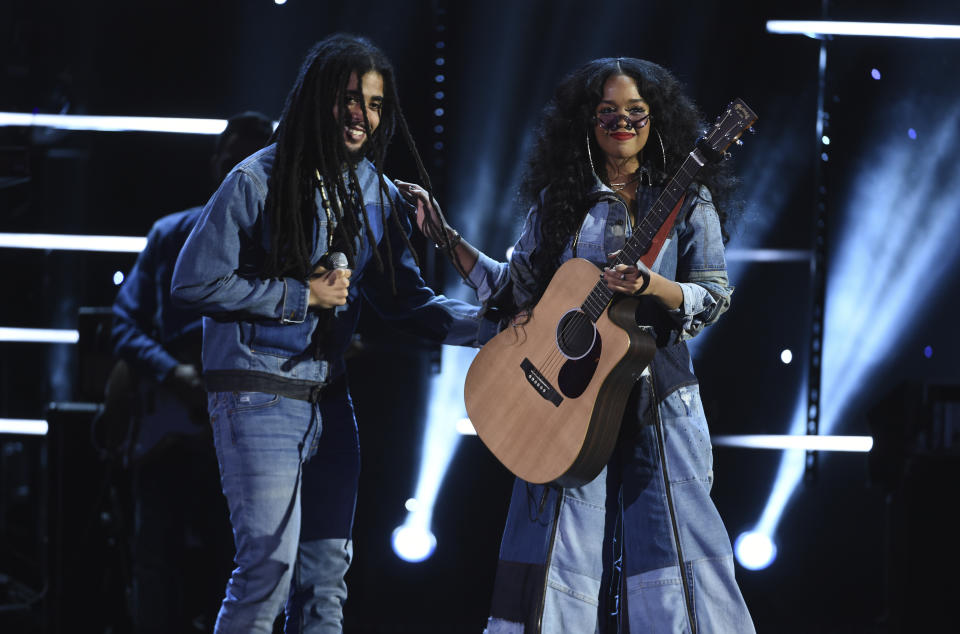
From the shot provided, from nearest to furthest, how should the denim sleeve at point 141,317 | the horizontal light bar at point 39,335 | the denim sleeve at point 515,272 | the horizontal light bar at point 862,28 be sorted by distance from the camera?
the denim sleeve at point 515,272 → the denim sleeve at point 141,317 → the horizontal light bar at point 862,28 → the horizontal light bar at point 39,335

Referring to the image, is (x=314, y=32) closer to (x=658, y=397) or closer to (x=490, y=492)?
(x=490, y=492)

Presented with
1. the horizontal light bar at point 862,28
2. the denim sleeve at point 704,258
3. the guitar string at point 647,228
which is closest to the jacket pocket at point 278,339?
the guitar string at point 647,228

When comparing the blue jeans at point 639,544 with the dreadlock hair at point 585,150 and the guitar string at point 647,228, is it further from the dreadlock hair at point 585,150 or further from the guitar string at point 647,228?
the dreadlock hair at point 585,150

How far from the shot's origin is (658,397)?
2395 millimetres

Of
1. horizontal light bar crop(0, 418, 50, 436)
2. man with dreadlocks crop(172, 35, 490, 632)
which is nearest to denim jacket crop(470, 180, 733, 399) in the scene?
man with dreadlocks crop(172, 35, 490, 632)

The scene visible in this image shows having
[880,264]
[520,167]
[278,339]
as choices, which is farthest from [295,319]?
[880,264]

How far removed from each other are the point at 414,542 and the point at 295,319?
1865 millimetres

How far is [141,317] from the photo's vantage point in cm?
359

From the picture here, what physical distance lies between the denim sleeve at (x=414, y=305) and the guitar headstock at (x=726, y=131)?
2.75 feet

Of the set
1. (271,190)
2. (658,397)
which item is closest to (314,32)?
(271,190)

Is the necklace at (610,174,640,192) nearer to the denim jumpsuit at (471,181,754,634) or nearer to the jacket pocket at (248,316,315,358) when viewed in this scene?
the denim jumpsuit at (471,181,754,634)

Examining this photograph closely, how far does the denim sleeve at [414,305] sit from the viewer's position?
109 inches

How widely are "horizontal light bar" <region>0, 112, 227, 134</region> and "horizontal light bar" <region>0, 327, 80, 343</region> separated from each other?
2.87ft

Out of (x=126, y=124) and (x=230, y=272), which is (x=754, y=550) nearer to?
(x=230, y=272)
